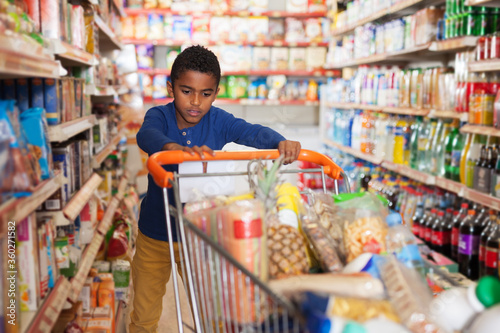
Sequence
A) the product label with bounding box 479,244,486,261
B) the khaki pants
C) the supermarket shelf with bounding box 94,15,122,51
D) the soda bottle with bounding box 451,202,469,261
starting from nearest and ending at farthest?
the khaki pants → the product label with bounding box 479,244,486,261 → the soda bottle with bounding box 451,202,469,261 → the supermarket shelf with bounding box 94,15,122,51

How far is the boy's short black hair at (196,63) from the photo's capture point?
198cm

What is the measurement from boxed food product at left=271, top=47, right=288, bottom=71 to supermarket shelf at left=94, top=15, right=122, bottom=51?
2.60 metres

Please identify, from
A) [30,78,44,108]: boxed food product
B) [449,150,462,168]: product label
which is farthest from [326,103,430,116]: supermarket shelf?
[30,78,44,108]: boxed food product

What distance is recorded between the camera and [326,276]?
1.15 metres

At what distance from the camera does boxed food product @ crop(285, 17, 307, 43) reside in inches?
280

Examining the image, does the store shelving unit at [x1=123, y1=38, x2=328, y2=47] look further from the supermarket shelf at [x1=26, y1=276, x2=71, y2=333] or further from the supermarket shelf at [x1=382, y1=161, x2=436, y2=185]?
the supermarket shelf at [x1=26, y1=276, x2=71, y2=333]

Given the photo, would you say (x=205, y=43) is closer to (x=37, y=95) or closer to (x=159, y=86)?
(x=159, y=86)

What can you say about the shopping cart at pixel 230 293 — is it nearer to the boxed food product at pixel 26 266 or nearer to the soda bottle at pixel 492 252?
the boxed food product at pixel 26 266

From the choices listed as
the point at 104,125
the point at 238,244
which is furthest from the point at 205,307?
the point at 104,125

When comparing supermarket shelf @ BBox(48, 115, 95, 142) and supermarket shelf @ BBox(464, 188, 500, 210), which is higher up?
supermarket shelf @ BBox(48, 115, 95, 142)

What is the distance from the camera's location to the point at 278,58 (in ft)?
23.3

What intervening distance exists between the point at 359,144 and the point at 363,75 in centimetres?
73

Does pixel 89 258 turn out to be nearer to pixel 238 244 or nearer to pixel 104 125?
pixel 104 125

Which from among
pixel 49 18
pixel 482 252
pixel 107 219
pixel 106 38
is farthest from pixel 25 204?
pixel 106 38
